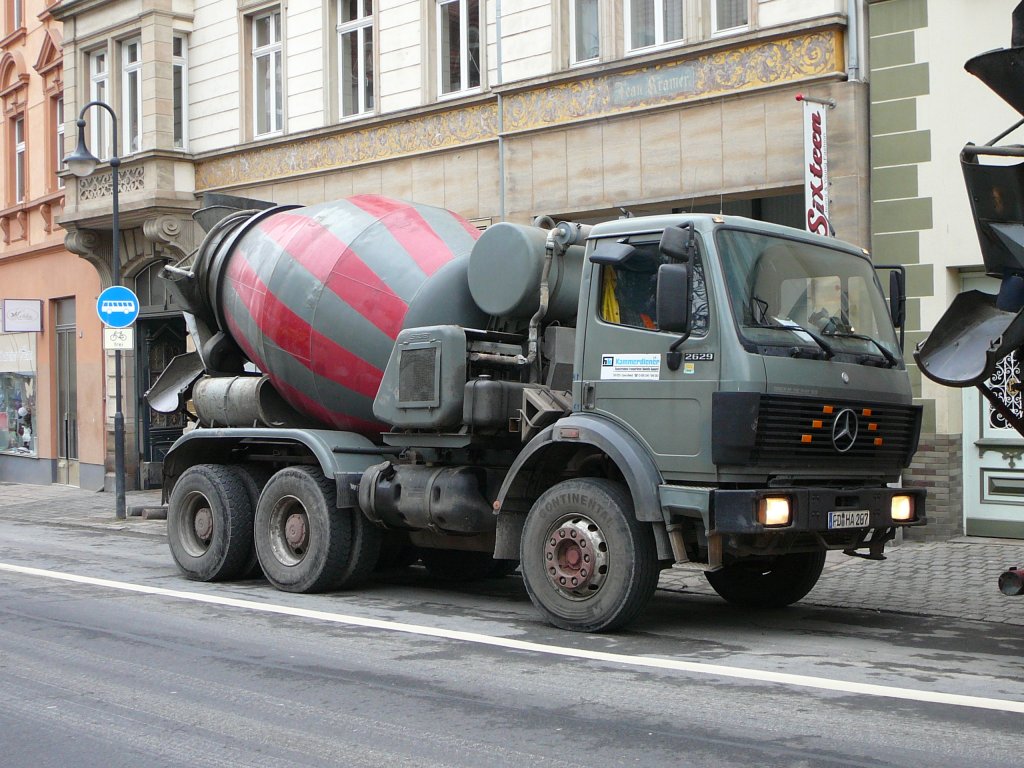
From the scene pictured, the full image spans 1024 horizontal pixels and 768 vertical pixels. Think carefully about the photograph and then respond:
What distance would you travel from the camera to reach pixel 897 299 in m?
8.84

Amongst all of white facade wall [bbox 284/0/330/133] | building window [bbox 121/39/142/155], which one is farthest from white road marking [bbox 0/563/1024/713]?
building window [bbox 121/39/142/155]

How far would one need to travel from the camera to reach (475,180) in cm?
1759

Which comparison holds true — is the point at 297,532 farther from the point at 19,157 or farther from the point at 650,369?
the point at 19,157

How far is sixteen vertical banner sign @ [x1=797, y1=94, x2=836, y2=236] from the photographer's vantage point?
527 inches

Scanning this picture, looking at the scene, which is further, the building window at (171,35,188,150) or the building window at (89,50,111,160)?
the building window at (89,50,111,160)

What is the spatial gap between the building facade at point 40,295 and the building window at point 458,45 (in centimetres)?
938

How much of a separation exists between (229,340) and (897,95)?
701 centimetres

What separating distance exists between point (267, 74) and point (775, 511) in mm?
15845

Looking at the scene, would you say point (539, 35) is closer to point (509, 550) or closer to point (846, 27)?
point (846, 27)

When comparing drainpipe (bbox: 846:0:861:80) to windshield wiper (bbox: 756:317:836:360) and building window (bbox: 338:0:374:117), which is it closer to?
windshield wiper (bbox: 756:317:836:360)

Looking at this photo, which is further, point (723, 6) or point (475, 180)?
point (475, 180)

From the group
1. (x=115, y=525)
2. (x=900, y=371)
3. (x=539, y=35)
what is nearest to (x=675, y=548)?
(x=900, y=371)

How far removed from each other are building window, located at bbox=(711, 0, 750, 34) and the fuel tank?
572 cm

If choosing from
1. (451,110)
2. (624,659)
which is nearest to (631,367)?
(624,659)
